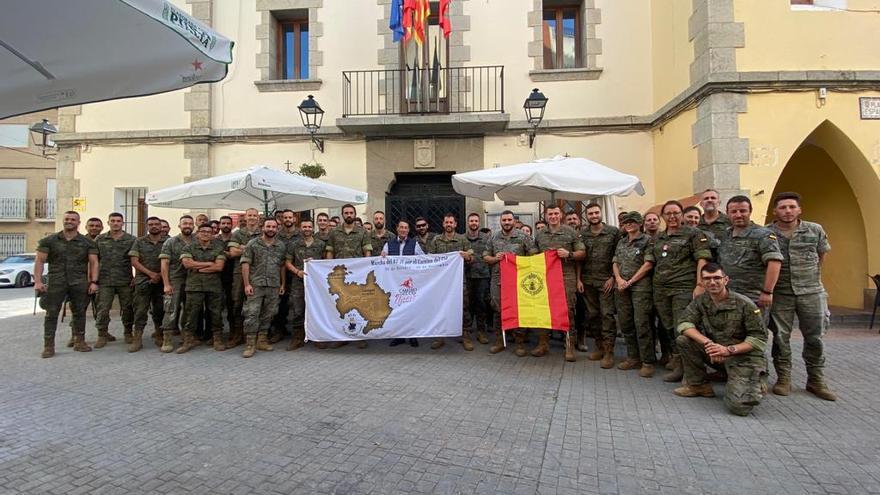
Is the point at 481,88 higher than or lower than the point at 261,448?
higher

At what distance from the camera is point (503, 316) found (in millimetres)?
5984

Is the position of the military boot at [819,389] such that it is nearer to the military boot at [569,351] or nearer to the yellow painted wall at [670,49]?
the military boot at [569,351]

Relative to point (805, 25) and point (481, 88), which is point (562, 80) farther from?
point (805, 25)

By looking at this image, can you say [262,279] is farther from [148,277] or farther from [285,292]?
[148,277]

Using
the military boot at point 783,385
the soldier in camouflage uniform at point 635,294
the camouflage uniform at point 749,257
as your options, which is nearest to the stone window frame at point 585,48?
the soldier in camouflage uniform at point 635,294

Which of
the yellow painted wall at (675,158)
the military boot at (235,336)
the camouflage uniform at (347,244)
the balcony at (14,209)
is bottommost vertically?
the military boot at (235,336)

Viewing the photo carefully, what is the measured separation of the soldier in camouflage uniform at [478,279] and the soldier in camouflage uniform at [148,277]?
4804mm

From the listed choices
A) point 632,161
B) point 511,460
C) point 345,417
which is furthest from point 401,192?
point 511,460

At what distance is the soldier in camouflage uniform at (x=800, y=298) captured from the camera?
4.43 m

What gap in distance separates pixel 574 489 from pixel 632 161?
8592 millimetres

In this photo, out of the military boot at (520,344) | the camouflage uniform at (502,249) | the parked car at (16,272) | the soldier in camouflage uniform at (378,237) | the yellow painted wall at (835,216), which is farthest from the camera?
the parked car at (16,272)

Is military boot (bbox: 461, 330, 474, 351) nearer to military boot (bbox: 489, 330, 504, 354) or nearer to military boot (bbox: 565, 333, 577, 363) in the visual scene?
military boot (bbox: 489, 330, 504, 354)

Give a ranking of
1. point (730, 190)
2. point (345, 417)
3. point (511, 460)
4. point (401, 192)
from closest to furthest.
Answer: point (511, 460) < point (345, 417) < point (730, 190) < point (401, 192)

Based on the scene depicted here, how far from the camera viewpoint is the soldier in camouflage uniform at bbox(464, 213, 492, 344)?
6.70 meters
